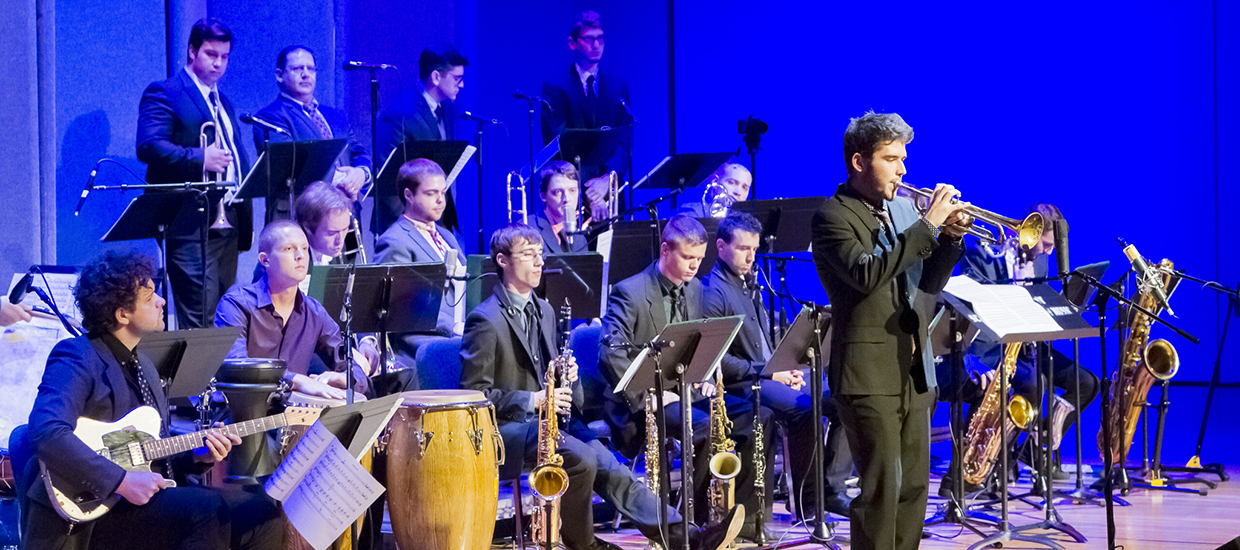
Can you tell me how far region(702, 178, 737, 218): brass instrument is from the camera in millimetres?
7461

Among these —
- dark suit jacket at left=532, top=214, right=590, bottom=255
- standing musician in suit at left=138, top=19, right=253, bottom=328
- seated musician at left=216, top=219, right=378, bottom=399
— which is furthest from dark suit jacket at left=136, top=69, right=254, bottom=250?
dark suit jacket at left=532, top=214, right=590, bottom=255

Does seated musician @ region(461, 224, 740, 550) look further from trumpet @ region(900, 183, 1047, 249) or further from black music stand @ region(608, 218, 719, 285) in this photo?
trumpet @ region(900, 183, 1047, 249)

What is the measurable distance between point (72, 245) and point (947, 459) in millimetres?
5061

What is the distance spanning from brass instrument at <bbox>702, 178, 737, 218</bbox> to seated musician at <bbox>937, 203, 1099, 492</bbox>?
55.5 inches

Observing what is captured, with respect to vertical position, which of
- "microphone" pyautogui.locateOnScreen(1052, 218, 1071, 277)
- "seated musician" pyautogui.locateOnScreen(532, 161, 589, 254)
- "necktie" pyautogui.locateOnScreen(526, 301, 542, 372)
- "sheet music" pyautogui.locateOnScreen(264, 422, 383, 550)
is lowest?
"sheet music" pyautogui.locateOnScreen(264, 422, 383, 550)

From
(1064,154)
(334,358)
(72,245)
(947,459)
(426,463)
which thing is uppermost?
(1064,154)

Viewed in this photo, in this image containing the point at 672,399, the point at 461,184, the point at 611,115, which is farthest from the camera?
the point at 461,184

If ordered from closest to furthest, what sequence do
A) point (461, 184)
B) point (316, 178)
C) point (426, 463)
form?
point (426, 463)
point (316, 178)
point (461, 184)

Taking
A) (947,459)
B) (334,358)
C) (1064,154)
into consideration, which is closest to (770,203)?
(947,459)

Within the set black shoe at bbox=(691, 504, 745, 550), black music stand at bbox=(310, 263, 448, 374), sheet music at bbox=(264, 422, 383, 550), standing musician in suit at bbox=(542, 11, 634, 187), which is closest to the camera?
sheet music at bbox=(264, 422, 383, 550)

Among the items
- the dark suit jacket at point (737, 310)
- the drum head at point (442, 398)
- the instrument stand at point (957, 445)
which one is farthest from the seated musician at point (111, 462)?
the instrument stand at point (957, 445)

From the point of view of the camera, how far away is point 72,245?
6559 mm

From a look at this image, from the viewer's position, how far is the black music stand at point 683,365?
4430 mm

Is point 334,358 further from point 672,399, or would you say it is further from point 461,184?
point 461,184
